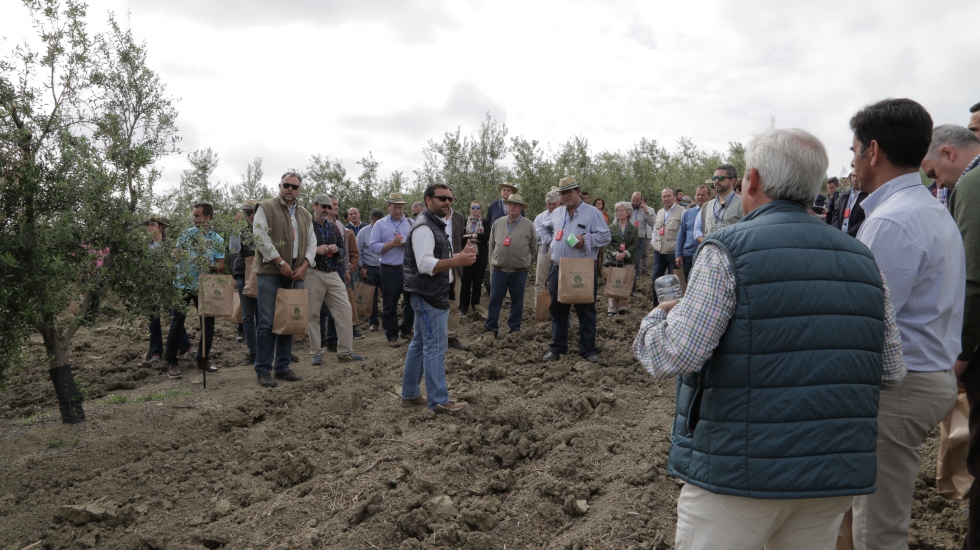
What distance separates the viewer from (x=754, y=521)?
1996mm

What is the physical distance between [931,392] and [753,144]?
135cm

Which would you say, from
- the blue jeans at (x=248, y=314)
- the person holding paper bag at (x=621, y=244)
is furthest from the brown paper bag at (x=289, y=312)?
the person holding paper bag at (x=621, y=244)

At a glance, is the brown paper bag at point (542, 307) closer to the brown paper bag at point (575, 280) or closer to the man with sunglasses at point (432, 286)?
the brown paper bag at point (575, 280)

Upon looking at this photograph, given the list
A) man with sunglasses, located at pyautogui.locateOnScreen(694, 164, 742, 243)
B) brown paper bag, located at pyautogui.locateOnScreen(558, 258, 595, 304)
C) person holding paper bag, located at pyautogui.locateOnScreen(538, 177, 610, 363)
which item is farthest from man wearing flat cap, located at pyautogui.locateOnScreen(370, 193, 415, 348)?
man with sunglasses, located at pyautogui.locateOnScreen(694, 164, 742, 243)

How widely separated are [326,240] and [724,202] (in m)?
5.30

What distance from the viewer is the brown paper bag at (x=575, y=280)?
788 centimetres

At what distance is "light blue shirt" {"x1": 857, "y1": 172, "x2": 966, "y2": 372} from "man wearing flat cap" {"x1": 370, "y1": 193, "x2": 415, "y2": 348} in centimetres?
791

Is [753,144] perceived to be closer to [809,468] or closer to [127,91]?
[809,468]

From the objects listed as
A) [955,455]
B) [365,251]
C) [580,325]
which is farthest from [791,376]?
[365,251]

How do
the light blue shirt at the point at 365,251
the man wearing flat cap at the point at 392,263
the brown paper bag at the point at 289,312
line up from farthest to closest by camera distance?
1. the light blue shirt at the point at 365,251
2. the man wearing flat cap at the point at 392,263
3. the brown paper bag at the point at 289,312

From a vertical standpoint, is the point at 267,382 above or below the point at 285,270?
below

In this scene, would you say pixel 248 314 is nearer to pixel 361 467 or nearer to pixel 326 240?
pixel 326 240

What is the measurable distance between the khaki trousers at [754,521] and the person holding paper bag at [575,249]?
6.01 m

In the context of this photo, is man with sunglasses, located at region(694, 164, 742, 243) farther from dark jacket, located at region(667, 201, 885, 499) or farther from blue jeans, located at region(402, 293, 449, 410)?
dark jacket, located at region(667, 201, 885, 499)
